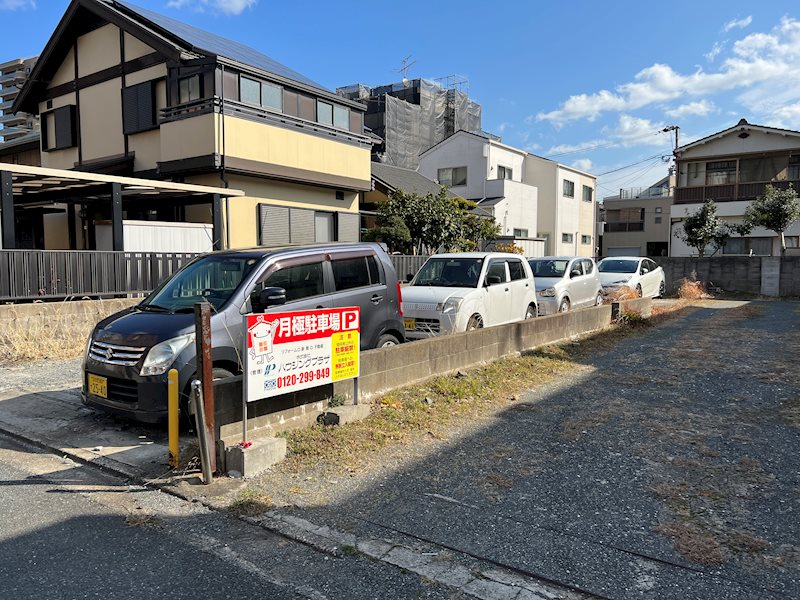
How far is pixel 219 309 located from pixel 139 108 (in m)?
14.2

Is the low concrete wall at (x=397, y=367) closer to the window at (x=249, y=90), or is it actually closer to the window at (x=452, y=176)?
the window at (x=249, y=90)

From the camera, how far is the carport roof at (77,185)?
426 inches

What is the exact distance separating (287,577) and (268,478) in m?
1.35

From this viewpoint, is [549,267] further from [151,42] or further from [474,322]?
[151,42]

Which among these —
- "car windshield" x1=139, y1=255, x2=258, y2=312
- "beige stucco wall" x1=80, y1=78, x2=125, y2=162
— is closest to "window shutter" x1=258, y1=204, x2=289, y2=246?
"beige stucco wall" x1=80, y1=78, x2=125, y2=162

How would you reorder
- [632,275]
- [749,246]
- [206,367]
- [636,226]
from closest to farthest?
[206,367]
[632,275]
[749,246]
[636,226]

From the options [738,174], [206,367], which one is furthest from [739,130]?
[206,367]

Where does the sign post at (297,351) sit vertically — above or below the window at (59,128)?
below

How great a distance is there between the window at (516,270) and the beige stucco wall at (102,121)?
13.3 metres

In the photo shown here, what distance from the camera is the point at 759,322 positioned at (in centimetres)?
1309

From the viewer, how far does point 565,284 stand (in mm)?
12898

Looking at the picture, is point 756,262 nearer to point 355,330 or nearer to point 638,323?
point 638,323

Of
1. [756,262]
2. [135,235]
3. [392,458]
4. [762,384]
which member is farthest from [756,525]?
[756,262]

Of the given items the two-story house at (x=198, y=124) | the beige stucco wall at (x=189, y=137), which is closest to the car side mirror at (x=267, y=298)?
the two-story house at (x=198, y=124)
